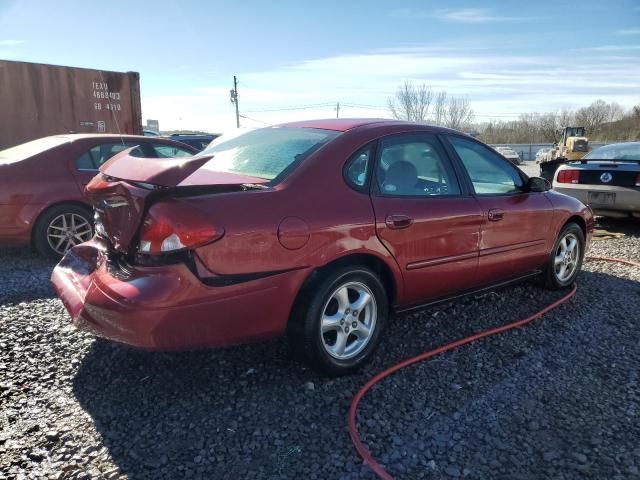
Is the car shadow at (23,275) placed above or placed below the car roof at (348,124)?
below

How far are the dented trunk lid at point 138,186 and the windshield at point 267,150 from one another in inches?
6.1

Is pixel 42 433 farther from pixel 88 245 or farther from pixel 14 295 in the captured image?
pixel 14 295

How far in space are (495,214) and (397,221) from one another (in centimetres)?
106

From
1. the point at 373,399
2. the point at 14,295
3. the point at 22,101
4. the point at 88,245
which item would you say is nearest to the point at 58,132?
the point at 22,101

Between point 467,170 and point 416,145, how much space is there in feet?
1.61

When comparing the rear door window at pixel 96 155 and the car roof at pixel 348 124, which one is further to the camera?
the rear door window at pixel 96 155

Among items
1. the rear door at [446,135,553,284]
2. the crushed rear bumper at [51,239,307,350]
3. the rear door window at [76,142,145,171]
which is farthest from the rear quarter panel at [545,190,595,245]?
the rear door window at [76,142,145,171]

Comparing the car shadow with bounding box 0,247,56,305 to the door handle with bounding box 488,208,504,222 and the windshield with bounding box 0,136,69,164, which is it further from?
the door handle with bounding box 488,208,504,222

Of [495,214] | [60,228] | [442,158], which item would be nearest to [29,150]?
[60,228]

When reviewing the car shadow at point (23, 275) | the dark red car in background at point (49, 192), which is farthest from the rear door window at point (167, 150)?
the car shadow at point (23, 275)

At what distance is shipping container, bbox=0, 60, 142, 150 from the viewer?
8445mm

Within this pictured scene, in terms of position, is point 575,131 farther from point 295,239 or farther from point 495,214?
point 295,239

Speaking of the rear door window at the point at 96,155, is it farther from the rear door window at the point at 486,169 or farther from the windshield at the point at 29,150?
the rear door window at the point at 486,169

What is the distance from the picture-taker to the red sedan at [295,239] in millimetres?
2512
